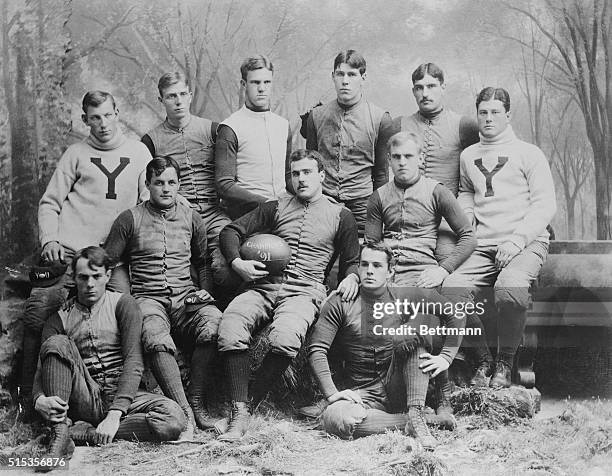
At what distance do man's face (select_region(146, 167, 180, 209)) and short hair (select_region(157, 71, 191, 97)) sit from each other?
0.59 m

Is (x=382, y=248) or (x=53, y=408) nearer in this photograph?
(x=53, y=408)

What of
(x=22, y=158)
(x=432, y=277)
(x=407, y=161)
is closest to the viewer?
(x=432, y=277)

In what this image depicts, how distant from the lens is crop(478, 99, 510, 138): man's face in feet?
15.1

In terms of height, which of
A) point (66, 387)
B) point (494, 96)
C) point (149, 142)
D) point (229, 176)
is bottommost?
point (66, 387)

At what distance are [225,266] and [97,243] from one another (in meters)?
0.83

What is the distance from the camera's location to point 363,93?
468cm

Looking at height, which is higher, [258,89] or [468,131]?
[258,89]

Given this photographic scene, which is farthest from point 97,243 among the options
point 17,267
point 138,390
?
point 138,390

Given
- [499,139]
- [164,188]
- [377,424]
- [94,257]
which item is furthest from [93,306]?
[499,139]

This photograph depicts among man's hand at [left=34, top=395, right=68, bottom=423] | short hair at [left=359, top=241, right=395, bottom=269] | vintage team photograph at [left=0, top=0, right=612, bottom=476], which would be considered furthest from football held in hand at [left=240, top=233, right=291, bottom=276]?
man's hand at [left=34, top=395, right=68, bottom=423]

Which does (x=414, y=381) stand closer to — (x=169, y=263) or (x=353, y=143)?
(x=353, y=143)

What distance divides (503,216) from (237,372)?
192 cm

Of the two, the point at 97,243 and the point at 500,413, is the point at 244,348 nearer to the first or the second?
the point at 97,243

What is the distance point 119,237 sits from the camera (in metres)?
4.49
